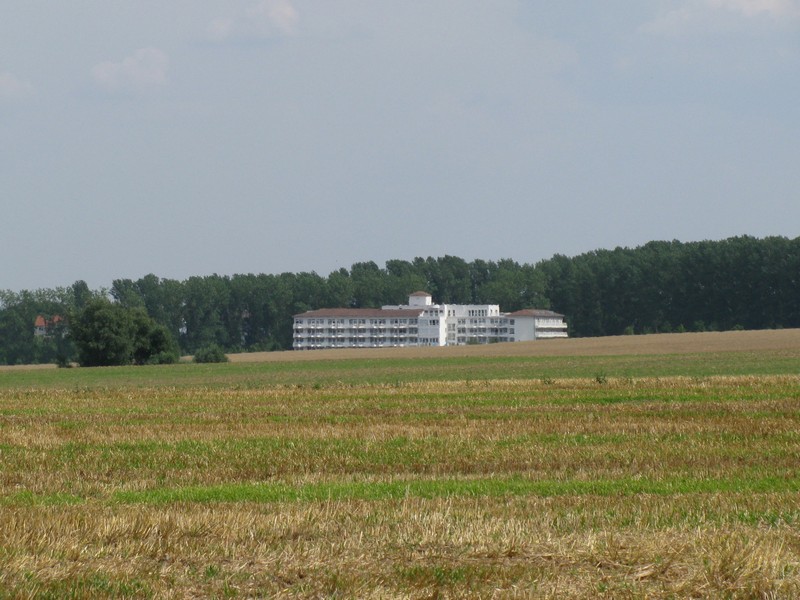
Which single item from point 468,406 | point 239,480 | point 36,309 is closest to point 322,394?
point 468,406

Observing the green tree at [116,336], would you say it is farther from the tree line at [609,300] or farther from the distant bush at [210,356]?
the tree line at [609,300]

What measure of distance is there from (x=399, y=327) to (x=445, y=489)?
18259cm

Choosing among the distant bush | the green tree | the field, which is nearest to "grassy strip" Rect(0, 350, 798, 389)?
the green tree

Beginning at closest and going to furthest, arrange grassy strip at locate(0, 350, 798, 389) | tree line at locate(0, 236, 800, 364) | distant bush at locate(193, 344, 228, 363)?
1. grassy strip at locate(0, 350, 798, 389)
2. distant bush at locate(193, 344, 228, 363)
3. tree line at locate(0, 236, 800, 364)

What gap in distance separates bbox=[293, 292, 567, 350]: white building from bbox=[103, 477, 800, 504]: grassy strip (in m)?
174

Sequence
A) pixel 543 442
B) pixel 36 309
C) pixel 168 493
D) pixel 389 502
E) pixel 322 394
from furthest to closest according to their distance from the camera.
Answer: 1. pixel 36 309
2. pixel 322 394
3. pixel 543 442
4. pixel 168 493
5. pixel 389 502

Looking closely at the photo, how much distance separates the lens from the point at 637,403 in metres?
29.4

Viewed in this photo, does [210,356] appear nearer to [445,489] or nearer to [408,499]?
[445,489]

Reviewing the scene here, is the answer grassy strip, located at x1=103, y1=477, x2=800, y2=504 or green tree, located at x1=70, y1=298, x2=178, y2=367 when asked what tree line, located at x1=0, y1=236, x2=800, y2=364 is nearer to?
green tree, located at x1=70, y1=298, x2=178, y2=367

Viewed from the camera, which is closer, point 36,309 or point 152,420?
point 152,420

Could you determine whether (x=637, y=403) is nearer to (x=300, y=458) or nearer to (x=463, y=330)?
(x=300, y=458)

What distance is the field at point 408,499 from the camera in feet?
27.2

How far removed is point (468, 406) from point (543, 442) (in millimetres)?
9659

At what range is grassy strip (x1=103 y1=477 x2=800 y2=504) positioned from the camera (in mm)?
13703
